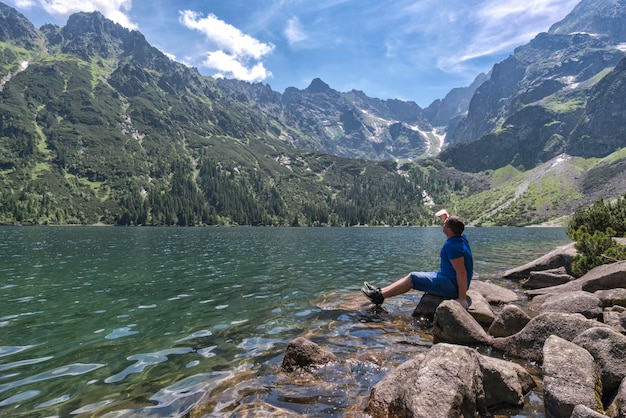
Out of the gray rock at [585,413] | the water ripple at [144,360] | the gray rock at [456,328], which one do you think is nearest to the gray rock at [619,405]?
the gray rock at [585,413]

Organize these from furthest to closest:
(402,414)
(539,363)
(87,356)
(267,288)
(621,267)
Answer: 1. (267,288)
2. (621,267)
3. (87,356)
4. (539,363)
5. (402,414)

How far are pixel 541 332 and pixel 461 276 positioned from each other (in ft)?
12.6

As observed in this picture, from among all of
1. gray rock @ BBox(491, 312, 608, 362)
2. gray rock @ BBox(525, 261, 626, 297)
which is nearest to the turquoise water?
gray rock @ BBox(491, 312, 608, 362)

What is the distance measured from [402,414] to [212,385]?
550 centimetres

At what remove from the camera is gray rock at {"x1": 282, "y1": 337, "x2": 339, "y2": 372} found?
426 inches

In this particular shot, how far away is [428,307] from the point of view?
16.4 meters

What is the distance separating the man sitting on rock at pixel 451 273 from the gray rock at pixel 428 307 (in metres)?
0.32

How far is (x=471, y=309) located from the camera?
1577 centimetres

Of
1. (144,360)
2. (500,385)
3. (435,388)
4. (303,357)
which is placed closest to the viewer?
(435,388)

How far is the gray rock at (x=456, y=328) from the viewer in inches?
498

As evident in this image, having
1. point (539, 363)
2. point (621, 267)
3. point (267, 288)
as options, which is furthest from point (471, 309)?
point (267, 288)

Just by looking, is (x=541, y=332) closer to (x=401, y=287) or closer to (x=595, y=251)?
(x=401, y=287)

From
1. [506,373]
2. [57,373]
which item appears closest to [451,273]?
[506,373]

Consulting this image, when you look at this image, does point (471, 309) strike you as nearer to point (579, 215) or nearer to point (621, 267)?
point (621, 267)
